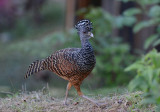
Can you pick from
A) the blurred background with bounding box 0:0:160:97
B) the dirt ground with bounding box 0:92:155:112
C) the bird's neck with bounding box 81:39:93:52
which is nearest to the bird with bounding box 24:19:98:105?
the bird's neck with bounding box 81:39:93:52

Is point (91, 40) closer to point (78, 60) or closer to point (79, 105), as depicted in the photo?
point (78, 60)

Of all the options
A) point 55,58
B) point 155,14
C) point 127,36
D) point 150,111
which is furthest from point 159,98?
point 127,36

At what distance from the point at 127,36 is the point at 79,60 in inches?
230

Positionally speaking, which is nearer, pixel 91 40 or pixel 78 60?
pixel 78 60

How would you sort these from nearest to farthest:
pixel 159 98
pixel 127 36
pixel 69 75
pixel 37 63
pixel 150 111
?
pixel 159 98 < pixel 150 111 < pixel 69 75 < pixel 37 63 < pixel 127 36

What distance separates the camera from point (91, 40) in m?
6.53

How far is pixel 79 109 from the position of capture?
198 inches

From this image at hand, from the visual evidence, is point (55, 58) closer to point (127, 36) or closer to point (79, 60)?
point (79, 60)

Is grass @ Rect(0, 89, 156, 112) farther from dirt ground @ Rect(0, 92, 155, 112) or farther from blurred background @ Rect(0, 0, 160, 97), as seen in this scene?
blurred background @ Rect(0, 0, 160, 97)

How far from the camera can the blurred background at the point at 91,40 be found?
8.72m

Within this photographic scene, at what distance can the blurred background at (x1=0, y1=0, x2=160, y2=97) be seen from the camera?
872 centimetres

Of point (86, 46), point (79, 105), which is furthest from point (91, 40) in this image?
point (79, 105)

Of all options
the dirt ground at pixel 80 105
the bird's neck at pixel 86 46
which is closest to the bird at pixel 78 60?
the bird's neck at pixel 86 46

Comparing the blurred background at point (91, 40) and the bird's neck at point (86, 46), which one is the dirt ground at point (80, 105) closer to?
the blurred background at point (91, 40)
